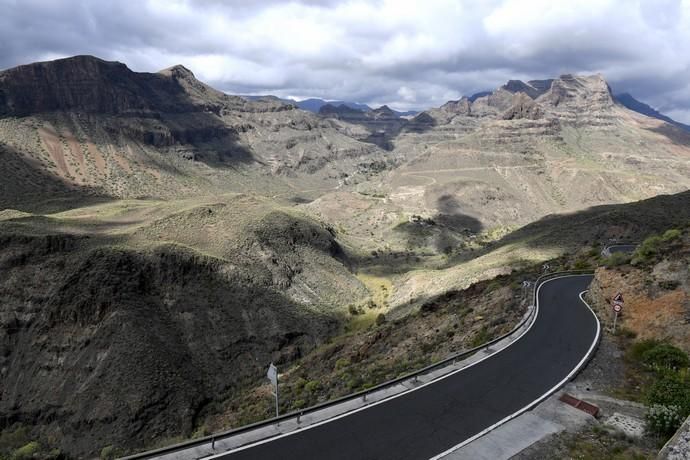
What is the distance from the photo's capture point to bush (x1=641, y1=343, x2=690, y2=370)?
19780 millimetres

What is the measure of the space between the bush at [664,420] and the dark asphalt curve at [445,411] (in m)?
4.06

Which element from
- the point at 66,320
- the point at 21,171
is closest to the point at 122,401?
the point at 66,320

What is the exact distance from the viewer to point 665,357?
20312 mm

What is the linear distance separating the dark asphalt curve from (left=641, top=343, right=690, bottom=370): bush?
272 centimetres

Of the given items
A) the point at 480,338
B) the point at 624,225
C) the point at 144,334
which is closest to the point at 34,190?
the point at 144,334

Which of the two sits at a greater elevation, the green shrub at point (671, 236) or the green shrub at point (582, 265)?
the green shrub at point (671, 236)

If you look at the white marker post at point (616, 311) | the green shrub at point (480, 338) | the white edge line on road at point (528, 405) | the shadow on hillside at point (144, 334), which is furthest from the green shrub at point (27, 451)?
the white marker post at point (616, 311)

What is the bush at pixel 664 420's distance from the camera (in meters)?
14.6

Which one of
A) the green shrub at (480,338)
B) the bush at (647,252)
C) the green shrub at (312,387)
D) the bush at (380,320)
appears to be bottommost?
the bush at (380,320)

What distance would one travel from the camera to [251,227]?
73.1 metres

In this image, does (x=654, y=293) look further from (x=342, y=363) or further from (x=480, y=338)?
(x=342, y=363)

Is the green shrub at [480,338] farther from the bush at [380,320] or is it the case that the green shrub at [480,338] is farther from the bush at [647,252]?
the bush at [380,320]

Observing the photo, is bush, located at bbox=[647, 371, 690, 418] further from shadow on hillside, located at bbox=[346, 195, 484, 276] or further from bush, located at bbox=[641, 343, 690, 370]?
shadow on hillside, located at bbox=[346, 195, 484, 276]

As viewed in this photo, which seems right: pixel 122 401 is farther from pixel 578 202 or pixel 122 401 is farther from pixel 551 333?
pixel 578 202
